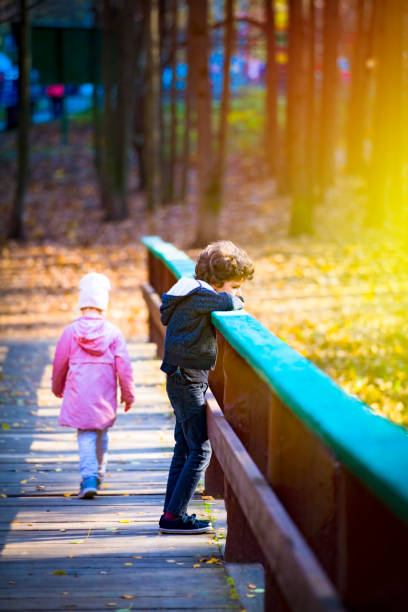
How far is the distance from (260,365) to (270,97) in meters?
26.9

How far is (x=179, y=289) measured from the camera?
176 inches

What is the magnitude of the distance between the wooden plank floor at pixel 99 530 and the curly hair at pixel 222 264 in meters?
1.35

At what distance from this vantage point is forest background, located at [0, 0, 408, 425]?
13.3 meters

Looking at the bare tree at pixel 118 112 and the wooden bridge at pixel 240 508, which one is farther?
the bare tree at pixel 118 112

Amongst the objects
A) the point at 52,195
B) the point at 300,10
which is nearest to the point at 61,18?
the point at 52,195

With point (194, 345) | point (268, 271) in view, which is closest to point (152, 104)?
point (268, 271)

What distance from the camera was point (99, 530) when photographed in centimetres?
471

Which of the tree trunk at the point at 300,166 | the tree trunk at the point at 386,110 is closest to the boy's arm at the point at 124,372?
the tree trunk at the point at 300,166

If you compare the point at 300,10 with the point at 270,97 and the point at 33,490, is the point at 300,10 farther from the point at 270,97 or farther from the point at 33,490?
the point at 33,490

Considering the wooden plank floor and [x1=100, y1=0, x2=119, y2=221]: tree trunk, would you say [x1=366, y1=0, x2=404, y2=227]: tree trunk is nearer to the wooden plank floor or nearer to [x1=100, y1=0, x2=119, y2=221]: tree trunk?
[x1=100, y1=0, x2=119, y2=221]: tree trunk

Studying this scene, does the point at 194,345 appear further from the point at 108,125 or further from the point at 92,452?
the point at 108,125

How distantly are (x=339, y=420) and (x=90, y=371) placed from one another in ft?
9.99

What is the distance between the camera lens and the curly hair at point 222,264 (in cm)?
448

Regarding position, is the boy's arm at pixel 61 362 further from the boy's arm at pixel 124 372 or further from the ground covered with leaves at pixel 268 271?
the ground covered with leaves at pixel 268 271
